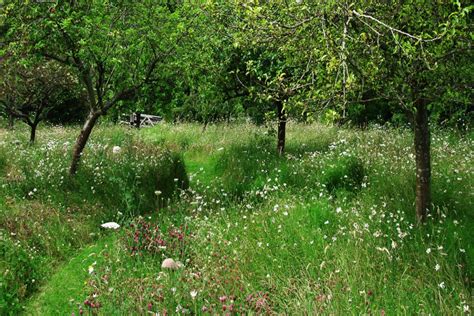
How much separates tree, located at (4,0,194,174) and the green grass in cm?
183

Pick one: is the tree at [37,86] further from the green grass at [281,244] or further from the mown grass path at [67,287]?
the mown grass path at [67,287]

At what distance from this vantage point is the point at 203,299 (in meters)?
4.14

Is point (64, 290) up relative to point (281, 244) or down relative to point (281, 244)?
down

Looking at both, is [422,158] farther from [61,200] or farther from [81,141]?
[81,141]

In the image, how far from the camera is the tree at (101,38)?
7.25m

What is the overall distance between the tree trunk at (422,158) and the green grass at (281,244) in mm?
181

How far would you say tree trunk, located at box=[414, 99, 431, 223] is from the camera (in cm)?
508

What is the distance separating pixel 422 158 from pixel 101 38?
19.7 feet

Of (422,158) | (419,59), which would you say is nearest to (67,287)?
(422,158)

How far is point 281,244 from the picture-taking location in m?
5.10

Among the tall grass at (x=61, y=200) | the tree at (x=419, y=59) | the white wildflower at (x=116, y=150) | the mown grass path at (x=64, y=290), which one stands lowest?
the mown grass path at (x=64, y=290)

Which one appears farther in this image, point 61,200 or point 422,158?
point 61,200

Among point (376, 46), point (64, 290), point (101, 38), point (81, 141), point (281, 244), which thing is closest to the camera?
point (376, 46)

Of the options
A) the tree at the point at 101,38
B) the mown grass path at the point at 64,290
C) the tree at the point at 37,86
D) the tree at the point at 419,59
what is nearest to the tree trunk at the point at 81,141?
the tree at the point at 101,38
